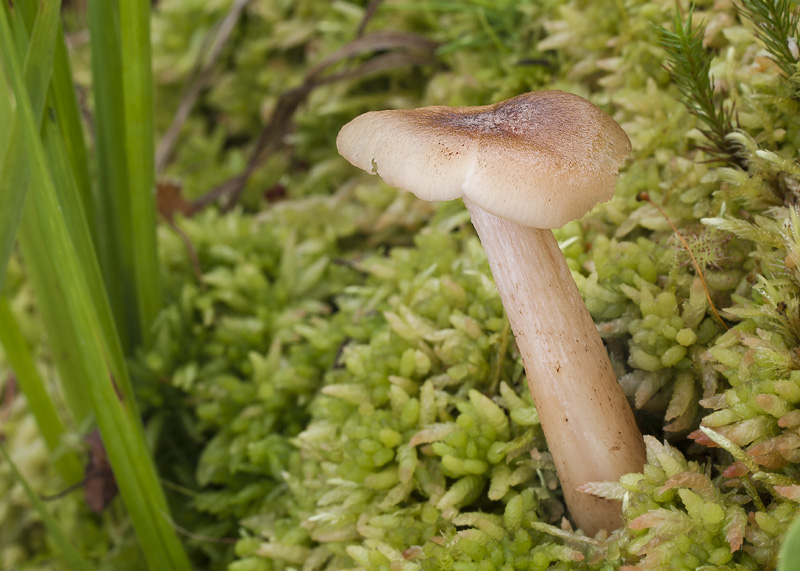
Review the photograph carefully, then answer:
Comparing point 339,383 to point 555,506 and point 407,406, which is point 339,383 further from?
point 555,506

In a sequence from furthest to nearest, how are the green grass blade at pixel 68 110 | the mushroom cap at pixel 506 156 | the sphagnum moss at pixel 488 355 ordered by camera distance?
the green grass blade at pixel 68 110 → the sphagnum moss at pixel 488 355 → the mushroom cap at pixel 506 156

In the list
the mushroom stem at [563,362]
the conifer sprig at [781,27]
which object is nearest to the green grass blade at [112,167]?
the mushroom stem at [563,362]

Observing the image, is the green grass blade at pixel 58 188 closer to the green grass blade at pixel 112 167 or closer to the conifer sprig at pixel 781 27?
the green grass blade at pixel 112 167

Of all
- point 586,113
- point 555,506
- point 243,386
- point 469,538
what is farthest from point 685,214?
point 243,386

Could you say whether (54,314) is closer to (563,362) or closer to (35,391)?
(35,391)

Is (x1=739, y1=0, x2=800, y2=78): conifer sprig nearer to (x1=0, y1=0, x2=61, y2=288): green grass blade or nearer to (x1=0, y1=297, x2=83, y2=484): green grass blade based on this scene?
(x1=0, y1=0, x2=61, y2=288): green grass blade

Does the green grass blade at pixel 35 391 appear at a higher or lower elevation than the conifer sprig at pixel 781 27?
lower
